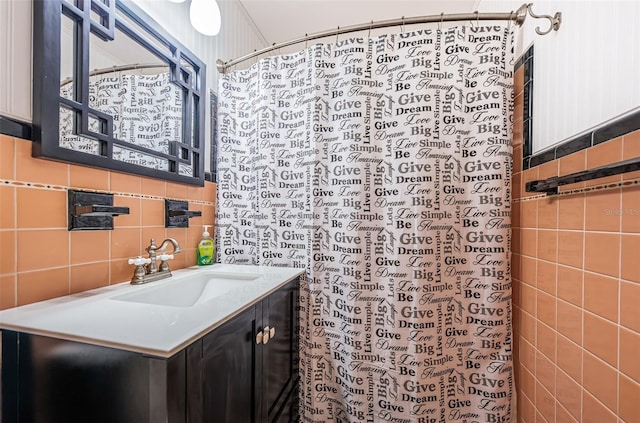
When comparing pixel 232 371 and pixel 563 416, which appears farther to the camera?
pixel 563 416

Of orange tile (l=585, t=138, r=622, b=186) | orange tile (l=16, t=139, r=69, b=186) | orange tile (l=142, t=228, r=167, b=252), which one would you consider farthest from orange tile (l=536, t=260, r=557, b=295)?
orange tile (l=16, t=139, r=69, b=186)

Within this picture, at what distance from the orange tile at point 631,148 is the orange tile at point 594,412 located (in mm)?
A: 648

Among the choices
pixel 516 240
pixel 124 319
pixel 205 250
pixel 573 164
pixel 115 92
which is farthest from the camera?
pixel 205 250

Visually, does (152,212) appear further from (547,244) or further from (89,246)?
(547,244)

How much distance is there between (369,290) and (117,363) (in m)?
0.97

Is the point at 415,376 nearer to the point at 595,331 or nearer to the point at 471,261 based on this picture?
the point at 471,261

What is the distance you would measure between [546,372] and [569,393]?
121 millimetres

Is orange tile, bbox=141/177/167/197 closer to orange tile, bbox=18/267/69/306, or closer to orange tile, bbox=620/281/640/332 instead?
orange tile, bbox=18/267/69/306

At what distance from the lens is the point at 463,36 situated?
1.19m

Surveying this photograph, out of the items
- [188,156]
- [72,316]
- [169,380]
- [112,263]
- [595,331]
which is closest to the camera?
[169,380]

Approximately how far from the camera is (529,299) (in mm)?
1137

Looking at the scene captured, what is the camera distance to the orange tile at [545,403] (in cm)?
98

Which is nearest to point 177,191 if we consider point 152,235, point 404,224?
point 152,235

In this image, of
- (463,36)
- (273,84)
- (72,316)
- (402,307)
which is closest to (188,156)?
(273,84)
